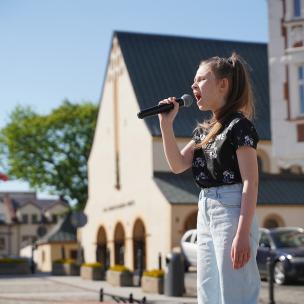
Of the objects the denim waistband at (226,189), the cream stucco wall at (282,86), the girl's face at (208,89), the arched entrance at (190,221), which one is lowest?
the denim waistband at (226,189)

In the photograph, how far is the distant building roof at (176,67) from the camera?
43.7 metres

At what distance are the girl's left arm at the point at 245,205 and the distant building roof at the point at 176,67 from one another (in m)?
36.5

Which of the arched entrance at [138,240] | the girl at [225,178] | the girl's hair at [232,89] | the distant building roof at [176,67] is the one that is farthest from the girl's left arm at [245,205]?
the arched entrance at [138,240]

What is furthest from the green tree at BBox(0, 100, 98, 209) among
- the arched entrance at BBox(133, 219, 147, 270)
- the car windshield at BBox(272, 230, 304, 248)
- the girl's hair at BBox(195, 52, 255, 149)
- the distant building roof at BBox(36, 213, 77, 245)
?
the girl's hair at BBox(195, 52, 255, 149)

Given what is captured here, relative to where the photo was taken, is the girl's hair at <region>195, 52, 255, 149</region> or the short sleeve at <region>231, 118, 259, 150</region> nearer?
the short sleeve at <region>231, 118, 259, 150</region>

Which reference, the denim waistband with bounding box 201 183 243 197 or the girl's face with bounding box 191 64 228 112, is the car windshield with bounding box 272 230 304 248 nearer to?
the girl's face with bounding box 191 64 228 112

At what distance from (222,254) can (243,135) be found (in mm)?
758

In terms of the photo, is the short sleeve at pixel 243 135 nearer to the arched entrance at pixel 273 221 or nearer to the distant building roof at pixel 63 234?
the arched entrance at pixel 273 221

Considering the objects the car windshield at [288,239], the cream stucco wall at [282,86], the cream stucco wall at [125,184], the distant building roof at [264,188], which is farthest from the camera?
the cream stucco wall at [125,184]

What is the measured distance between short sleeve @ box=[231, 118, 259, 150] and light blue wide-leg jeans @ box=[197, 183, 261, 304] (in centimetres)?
26

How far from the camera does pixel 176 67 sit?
46438mm

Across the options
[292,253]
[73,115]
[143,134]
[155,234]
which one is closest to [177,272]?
[292,253]

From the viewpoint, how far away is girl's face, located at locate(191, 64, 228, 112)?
17.0 ft

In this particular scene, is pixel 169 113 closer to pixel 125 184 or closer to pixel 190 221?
pixel 190 221
